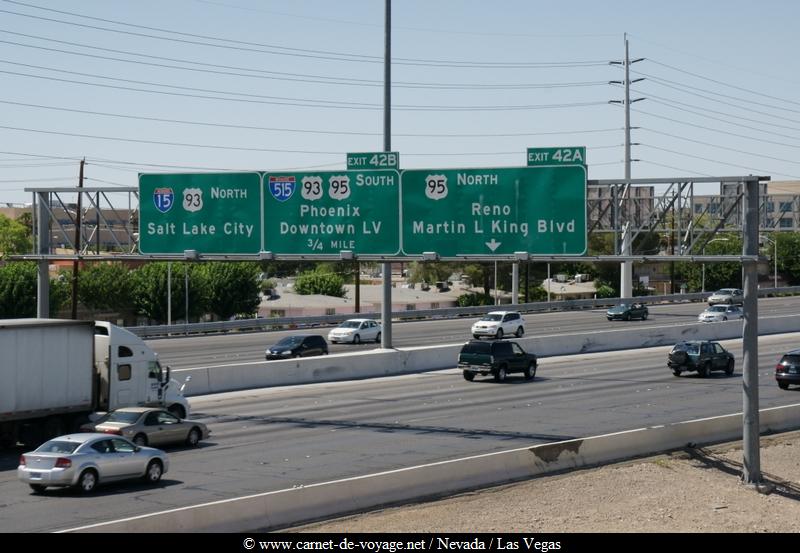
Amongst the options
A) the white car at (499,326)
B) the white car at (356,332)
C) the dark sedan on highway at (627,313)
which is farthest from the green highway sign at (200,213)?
the dark sedan on highway at (627,313)

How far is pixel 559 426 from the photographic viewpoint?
32.2 metres

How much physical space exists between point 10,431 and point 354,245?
10489mm

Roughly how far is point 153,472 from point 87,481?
160cm

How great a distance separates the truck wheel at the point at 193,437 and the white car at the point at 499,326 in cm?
4002

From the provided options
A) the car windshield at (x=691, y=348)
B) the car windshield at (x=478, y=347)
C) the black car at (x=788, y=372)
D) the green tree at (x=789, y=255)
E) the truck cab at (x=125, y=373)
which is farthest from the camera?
the green tree at (x=789, y=255)

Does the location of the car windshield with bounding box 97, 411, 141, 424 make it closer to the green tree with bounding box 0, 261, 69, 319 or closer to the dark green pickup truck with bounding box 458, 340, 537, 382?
the dark green pickup truck with bounding box 458, 340, 537, 382

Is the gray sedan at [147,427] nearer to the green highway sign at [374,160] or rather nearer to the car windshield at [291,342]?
the green highway sign at [374,160]

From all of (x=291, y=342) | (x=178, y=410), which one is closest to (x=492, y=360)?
(x=291, y=342)

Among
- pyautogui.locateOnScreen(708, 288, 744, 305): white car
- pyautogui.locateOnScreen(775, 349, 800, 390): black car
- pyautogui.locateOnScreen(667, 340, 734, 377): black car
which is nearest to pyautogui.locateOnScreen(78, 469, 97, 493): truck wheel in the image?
pyautogui.locateOnScreen(775, 349, 800, 390): black car

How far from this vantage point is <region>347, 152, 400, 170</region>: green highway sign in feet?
105

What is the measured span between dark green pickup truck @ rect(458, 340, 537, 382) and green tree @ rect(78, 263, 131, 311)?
171 feet

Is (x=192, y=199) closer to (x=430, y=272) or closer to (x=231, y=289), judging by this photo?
(x=231, y=289)

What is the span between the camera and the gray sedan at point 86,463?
71.1 feet
